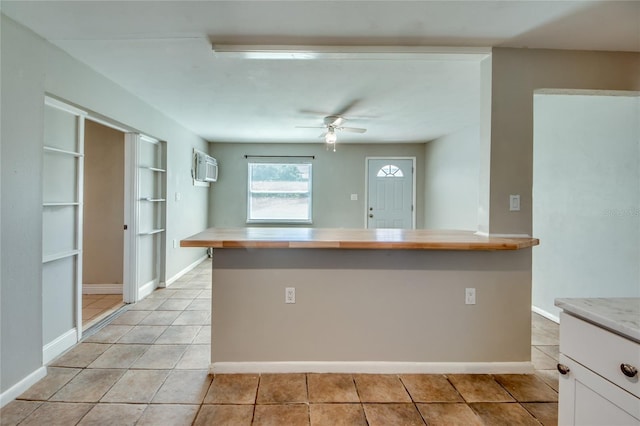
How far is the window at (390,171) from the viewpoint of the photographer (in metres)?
6.11

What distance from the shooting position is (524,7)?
1.72 meters

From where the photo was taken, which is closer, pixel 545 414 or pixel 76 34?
pixel 545 414

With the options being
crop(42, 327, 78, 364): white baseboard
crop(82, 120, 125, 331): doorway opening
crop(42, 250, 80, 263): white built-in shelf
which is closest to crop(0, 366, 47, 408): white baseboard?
crop(42, 327, 78, 364): white baseboard

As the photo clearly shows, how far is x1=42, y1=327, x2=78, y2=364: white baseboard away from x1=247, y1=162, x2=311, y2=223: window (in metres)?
3.72

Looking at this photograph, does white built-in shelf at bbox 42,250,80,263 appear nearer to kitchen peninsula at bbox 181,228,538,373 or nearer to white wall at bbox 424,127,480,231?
kitchen peninsula at bbox 181,228,538,373

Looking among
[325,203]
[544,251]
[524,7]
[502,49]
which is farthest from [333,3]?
[325,203]

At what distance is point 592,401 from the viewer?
94 centimetres

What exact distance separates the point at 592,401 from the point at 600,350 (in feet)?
0.54

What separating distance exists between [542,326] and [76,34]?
4.40 metres

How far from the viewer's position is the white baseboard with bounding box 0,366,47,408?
5.86 feet

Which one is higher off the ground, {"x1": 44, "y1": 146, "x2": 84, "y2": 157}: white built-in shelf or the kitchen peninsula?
{"x1": 44, "y1": 146, "x2": 84, "y2": 157}: white built-in shelf

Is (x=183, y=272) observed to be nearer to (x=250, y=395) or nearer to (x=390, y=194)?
(x=250, y=395)

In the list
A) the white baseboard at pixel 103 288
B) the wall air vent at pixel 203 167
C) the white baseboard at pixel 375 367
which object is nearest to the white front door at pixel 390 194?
the wall air vent at pixel 203 167

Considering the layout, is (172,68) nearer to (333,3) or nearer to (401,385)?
(333,3)
